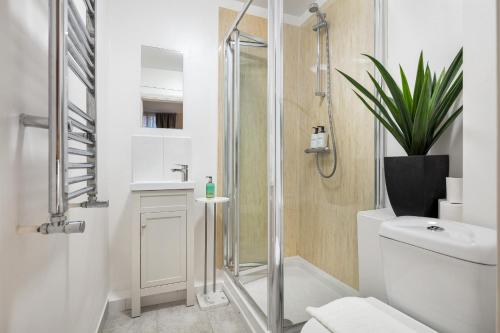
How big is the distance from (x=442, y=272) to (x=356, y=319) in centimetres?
30

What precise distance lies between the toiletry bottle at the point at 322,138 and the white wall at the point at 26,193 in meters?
1.32

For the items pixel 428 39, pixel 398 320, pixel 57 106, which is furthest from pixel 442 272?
pixel 57 106

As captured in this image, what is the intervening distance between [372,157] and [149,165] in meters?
1.56

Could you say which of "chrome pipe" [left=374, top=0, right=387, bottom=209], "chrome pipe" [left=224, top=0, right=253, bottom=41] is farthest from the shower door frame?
"chrome pipe" [left=374, top=0, right=387, bottom=209]

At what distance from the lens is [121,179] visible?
184 cm

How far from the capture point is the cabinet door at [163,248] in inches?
65.9

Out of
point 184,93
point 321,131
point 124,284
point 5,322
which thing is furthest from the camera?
point 184,93

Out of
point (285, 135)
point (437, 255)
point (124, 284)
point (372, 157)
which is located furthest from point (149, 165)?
point (437, 255)

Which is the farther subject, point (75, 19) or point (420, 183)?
point (420, 183)

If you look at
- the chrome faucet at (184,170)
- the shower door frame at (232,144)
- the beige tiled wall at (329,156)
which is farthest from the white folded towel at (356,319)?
the chrome faucet at (184,170)

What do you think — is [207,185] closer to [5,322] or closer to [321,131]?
[321,131]

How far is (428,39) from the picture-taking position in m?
1.20

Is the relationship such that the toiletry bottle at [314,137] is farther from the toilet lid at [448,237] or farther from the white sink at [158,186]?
the white sink at [158,186]

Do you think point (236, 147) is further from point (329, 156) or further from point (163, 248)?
point (163, 248)
